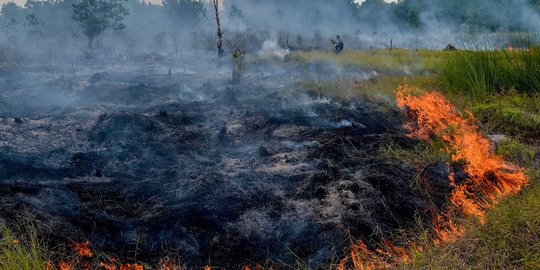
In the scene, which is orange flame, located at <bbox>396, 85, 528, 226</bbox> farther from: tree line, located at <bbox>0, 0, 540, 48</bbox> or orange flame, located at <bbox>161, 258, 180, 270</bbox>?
tree line, located at <bbox>0, 0, 540, 48</bbox>

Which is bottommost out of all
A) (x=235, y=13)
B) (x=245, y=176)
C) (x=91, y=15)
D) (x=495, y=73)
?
(x=245, y=176)

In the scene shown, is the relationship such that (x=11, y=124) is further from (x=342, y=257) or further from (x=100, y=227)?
(x=342, y=257)

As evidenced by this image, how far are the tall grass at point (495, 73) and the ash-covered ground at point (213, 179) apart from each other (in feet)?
4.50

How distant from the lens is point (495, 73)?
7094 mm

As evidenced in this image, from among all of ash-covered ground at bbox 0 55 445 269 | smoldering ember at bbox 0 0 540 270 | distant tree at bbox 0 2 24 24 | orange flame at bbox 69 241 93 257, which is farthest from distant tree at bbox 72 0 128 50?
distant tree at bbox 0 2 24 24

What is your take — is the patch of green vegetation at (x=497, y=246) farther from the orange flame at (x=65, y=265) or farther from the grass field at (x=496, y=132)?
the orange flame at (x=65, y=265)

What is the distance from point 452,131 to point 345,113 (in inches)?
96.7

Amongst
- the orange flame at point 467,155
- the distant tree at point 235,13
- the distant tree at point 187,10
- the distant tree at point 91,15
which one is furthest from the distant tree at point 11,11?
the orange flame at point 467,155

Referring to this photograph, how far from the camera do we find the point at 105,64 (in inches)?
841

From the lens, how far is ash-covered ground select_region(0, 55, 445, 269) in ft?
12.4

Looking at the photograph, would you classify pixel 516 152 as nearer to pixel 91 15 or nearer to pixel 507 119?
pixel 507 119

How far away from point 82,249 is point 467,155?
14.3 ft

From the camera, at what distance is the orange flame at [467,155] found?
404cm

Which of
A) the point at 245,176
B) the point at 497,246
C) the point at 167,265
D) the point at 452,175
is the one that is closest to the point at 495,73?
the point at 452,175
